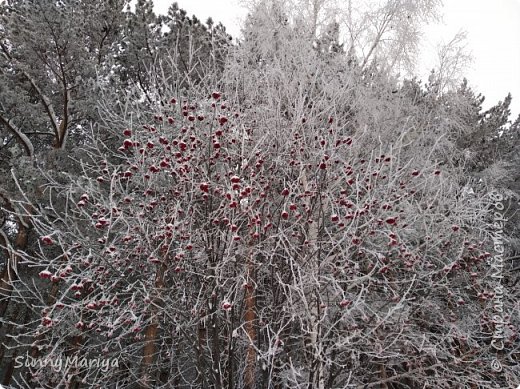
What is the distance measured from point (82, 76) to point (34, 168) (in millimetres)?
1805

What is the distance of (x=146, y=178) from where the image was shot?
3.23m

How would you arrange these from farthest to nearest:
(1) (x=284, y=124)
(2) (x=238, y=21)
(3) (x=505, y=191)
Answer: (3) (x=505, y=191)
(2) (x=238, y=21)
(1) (x=284, y=124)

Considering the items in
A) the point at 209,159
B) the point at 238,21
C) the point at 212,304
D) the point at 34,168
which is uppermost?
the point at 238,21

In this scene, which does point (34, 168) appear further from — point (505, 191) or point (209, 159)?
point (505, 191)

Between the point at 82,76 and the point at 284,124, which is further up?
the point at 284,124

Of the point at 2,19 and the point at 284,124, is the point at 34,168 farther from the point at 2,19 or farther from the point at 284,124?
the point at 284,124

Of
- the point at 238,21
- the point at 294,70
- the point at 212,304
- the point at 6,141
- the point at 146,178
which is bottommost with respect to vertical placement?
the point at 6,141

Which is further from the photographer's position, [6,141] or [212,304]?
[6,141]

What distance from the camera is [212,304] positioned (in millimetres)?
3281

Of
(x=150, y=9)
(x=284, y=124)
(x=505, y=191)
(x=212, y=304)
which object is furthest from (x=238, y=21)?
(x=505, y=191)

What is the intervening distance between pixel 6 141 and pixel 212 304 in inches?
291

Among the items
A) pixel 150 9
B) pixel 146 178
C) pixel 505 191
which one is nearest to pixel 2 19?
pixel 150 9

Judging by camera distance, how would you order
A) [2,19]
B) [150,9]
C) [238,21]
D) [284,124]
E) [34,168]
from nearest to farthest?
[284,124] → [34,168] → [2,19] → [238,21] → [150,9]

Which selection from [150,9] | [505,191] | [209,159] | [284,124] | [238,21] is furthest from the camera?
[505,191]
